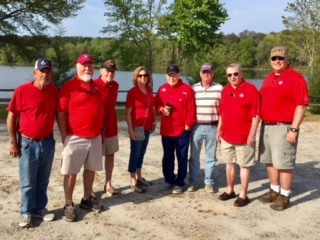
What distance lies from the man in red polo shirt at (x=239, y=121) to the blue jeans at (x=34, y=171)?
6.72 ft

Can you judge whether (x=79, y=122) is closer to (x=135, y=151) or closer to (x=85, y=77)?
(x=85, y=77)

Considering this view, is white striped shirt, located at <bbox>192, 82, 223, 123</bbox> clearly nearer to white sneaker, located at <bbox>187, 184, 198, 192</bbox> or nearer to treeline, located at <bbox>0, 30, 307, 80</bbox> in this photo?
white sneaker, located at <bbox>187, 184, 198, 192</bbox>

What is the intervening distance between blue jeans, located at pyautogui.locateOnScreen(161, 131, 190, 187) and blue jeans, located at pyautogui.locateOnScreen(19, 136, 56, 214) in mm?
1607

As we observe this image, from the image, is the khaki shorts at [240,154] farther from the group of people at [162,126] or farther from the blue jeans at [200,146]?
the blue jeans at [200,146]

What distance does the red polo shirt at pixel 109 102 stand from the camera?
4.00m

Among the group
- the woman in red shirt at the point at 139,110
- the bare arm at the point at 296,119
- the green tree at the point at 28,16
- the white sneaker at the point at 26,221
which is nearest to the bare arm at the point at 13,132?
the white sneaker at the point at 26,221

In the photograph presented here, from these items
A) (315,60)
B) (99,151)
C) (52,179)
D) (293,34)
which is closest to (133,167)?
(99,151)

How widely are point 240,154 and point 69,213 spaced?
2.07 m

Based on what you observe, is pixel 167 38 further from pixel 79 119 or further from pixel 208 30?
pixel 79 119

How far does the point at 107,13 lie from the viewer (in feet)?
69.8

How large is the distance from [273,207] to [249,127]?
1010mm

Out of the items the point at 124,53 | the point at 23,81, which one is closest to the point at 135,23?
the point at 124,53

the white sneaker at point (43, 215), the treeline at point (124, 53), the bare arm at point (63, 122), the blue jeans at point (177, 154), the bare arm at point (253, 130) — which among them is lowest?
the white sneaker at point (43, 215)

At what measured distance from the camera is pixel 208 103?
4477 mm
